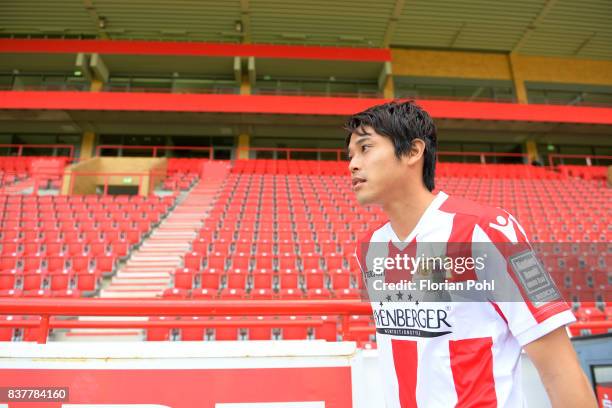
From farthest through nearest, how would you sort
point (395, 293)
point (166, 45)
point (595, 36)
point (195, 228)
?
point (595, 36)
point (166, 45)
point (195, 228)
point (395, 293)

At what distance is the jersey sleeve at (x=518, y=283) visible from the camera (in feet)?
2.72

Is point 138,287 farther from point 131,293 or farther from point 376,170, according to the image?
point 376,170

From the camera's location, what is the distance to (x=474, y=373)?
895 mm

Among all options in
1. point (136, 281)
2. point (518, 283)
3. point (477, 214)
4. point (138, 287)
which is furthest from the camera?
point (136, 281)

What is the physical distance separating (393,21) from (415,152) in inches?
726

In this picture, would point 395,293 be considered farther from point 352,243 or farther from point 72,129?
point 72,129

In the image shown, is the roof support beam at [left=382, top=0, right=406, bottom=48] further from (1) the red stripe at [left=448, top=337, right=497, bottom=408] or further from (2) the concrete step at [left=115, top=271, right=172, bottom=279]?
(1) the red stripe at [left=448, top=337, right=497, bottom=408]

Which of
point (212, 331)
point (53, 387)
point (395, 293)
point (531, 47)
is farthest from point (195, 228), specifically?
point (531, 47)

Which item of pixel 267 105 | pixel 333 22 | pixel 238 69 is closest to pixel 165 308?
pixel 267 105

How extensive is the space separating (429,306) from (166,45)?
60.6ft

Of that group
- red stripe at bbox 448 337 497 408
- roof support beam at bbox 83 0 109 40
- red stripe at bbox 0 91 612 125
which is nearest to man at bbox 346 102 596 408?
red stripe at bbox 448 337 497 408

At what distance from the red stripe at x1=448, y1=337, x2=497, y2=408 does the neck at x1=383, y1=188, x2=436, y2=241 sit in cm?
35

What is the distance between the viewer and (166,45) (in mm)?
16750

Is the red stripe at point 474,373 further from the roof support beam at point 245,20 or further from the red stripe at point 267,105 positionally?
the roof support beam at point 245,20
